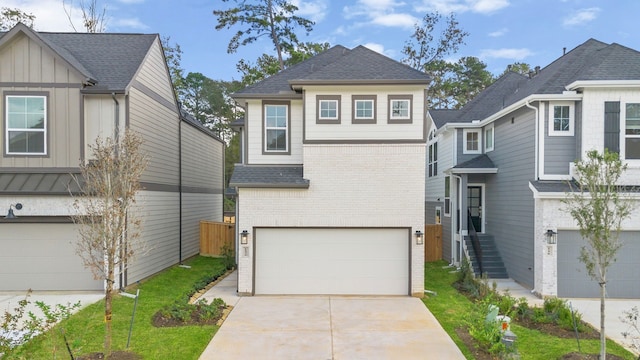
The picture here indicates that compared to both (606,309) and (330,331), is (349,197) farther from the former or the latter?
(606,309)

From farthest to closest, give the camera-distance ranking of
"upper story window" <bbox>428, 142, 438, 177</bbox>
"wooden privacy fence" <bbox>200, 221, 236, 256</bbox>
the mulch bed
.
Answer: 1. "upper story window" <bbox>428, 142, 438, 177</bbox>
2. "wooden privacy fence" <bbox>200, 221, 236, 256</bbox>
3. the mulch bed

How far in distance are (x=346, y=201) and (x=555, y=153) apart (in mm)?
6044

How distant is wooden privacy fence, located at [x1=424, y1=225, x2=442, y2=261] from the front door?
5.66ft

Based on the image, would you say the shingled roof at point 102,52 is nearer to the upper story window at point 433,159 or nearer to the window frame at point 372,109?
the window frame at point 372,109

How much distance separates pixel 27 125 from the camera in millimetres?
11422

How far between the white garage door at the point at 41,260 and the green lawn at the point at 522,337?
9063mm

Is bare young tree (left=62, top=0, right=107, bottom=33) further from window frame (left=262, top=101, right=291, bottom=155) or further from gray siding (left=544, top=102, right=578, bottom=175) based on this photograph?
gray siding (left=544, top=102, right=578, bottom=175)

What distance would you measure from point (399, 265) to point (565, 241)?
449 cm

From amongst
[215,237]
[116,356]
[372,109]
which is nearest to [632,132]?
[372,109]

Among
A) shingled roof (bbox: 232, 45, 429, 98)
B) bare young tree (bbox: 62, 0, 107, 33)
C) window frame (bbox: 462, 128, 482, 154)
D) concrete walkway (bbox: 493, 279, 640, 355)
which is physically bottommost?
concrete walkway (bbox: 493, 279, 640, 355)

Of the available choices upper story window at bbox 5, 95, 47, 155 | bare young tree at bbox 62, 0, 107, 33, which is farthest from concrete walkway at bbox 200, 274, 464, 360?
bare young tree at bbox 62, 0, 107, 33

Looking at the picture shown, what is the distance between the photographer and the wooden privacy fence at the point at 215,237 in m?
18.0

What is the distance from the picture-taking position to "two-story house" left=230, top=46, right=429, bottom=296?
448 inches

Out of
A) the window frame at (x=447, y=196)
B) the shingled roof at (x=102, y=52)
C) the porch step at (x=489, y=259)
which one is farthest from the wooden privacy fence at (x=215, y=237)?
the porch step at (x=489, y=259)
